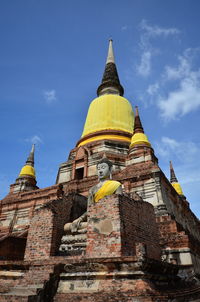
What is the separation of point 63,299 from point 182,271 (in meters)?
4.58

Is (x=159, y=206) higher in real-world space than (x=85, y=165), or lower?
lower

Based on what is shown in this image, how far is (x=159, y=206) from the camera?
1116cm

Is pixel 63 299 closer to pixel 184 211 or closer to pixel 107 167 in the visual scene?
pixel 107 167

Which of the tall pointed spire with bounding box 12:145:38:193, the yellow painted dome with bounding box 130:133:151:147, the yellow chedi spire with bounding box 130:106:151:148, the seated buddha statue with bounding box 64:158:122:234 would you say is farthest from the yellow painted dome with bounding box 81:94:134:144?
the seated buddha statue with bounding box 64:158:122:234

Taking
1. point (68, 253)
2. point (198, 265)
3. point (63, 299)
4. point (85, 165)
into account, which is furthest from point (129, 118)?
point (63, 299)

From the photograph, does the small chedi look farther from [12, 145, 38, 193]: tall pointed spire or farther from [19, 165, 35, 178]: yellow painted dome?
[19, 165, 35, 178]: yellow painted dome

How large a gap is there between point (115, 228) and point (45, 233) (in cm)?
251

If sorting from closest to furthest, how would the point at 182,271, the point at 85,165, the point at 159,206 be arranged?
1. the point at 182,271
2. the point at 159,206
3. the point at 85,165

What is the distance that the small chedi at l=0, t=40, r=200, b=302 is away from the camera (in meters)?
4.99

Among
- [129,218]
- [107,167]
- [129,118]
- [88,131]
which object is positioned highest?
[129,118]

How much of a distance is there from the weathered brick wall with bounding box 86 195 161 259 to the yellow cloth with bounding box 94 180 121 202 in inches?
38.3

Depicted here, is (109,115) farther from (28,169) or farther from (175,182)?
(175,182)

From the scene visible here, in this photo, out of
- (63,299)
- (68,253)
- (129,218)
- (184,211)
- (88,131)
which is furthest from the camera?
(88,131)

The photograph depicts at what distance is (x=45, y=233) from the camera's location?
7.39m
